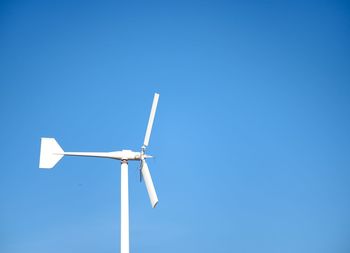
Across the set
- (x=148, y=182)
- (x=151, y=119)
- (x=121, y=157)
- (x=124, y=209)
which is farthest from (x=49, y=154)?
(x=151, y=119)

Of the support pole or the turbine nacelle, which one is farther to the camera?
the turbine nacelle

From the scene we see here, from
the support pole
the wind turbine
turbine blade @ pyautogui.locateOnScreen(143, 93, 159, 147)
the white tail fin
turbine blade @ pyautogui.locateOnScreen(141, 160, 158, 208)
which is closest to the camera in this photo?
the support pole

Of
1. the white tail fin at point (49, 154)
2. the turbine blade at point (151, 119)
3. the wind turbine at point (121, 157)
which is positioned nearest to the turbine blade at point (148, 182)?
the wind turbine at point (121, 157)

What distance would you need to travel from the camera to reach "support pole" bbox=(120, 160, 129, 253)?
93.2 feet

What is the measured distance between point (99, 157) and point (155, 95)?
24.7 feet

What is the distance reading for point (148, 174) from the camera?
1249 inches

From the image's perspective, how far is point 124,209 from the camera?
29.3 metres

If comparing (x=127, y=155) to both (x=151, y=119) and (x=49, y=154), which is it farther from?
(x=49, y=154)

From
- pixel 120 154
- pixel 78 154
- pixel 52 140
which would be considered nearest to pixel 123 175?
pixel 120 154

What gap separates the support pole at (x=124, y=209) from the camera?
28.4m

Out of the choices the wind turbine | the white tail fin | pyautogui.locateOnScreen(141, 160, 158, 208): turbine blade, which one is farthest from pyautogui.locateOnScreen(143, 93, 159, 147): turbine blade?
the white tail fin

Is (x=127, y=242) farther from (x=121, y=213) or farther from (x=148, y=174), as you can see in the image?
(x=148, y=174)

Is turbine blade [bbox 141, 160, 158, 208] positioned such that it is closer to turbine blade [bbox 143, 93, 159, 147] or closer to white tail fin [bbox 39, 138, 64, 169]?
turbine blade [bbox 143, 93, 159, 147]

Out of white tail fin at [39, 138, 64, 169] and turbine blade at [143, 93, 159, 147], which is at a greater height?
turbine blade at [143, 93, 159, 147]
